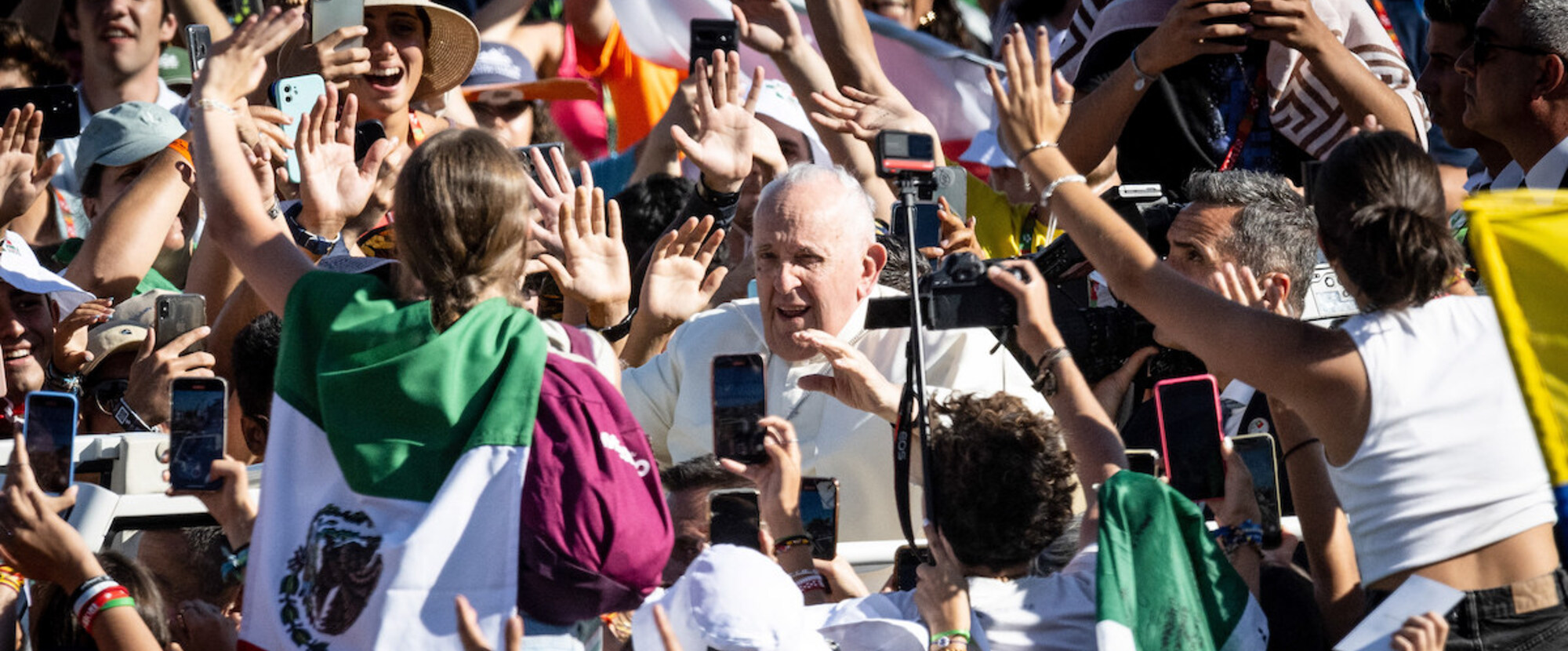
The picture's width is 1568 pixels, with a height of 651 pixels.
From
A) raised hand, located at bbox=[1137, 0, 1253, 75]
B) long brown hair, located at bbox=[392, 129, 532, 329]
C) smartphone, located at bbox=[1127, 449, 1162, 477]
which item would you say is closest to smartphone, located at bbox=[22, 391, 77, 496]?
long brown hair, located at bbox=[392, 129, 532, 329]

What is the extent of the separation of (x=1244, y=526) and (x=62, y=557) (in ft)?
7.25

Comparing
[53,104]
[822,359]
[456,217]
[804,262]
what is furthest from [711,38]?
[456,217]

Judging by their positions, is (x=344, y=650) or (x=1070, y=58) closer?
(x=344, y=650)

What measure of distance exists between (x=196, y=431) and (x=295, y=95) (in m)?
1.82

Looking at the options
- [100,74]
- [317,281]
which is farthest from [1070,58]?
[100,74]

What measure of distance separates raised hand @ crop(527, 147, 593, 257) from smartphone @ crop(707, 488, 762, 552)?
51.1 inches

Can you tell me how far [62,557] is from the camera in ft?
11.0

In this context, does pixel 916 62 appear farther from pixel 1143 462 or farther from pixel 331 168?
pixel 1143 462

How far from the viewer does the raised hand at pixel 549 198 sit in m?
4.62

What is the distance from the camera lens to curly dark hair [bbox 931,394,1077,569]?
3395 millimetres

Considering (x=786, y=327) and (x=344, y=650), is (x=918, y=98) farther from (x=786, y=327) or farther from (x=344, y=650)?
(x=344, y=650)

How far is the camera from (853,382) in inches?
160

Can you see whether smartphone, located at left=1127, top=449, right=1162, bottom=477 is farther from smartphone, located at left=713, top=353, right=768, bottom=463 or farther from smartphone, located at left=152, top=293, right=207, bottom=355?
smartphone, located at left=152, top=293, right=207, bottom=355

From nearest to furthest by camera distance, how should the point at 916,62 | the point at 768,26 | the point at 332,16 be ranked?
the point at 332,16
the point at 768,26
the point at 916,62
